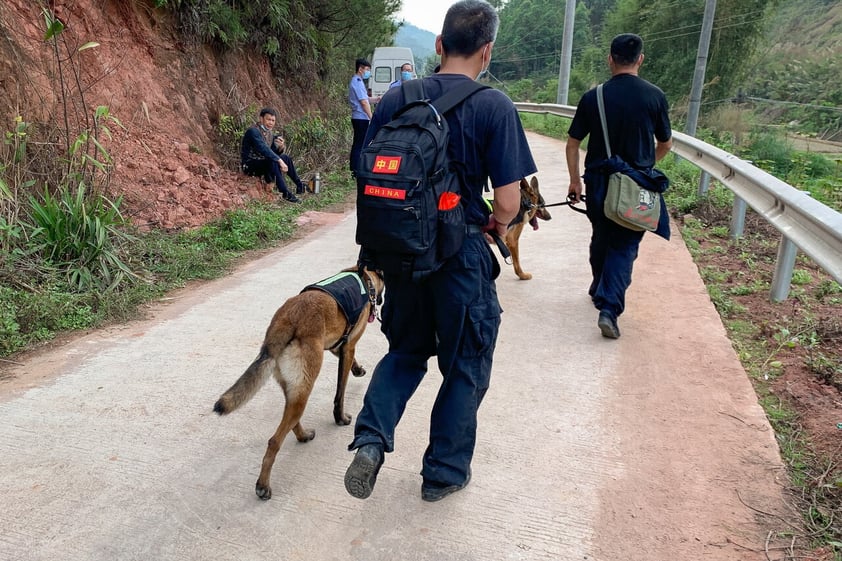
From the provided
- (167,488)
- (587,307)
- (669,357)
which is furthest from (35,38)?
(669,357)

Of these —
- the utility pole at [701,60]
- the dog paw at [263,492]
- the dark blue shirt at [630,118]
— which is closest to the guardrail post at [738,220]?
Result: the dark blue shirt at [630,118]

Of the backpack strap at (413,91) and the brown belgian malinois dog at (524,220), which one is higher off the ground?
the backpack strap at (413,91)

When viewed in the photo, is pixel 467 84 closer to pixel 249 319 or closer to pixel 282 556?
pixel 282 556

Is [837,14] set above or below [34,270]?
above

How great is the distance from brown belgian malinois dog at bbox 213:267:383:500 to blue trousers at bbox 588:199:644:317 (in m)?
1.82

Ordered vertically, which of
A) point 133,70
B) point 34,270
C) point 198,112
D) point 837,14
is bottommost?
point 34,270

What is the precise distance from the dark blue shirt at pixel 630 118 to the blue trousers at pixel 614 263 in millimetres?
424

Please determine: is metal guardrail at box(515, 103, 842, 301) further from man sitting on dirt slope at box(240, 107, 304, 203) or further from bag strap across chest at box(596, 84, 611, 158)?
man sitting on dirt slope at box(240, 107, 304, 203)

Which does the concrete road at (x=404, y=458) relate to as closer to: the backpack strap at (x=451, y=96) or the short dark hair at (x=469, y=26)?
the backpack strap at (x=451, y=96)

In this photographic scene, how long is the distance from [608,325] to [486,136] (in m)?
2.33

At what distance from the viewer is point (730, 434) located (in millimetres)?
3029

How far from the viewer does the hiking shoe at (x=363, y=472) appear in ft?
7.50

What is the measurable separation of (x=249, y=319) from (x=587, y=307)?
9.45 feet

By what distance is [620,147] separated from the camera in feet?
13.7
